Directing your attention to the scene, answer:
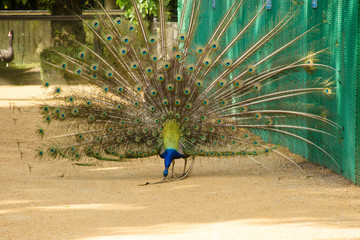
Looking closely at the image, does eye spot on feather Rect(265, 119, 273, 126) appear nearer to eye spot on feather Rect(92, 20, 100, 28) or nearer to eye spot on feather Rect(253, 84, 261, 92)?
eye spot on feather Rect(253, 84, 261, 92)

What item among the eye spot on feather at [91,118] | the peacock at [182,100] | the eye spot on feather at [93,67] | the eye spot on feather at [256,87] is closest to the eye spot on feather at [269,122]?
the peacock at [182,100]

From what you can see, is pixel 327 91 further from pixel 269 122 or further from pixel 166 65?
pixel 166 65

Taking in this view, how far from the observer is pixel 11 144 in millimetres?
11258

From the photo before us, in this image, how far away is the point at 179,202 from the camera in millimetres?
6754

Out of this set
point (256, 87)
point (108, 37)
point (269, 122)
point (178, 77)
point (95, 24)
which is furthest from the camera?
point (95, 24)

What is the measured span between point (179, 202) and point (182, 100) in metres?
1.62

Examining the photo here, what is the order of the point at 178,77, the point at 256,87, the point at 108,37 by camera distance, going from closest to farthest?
the point at 178,77 → the point at 256,87 → the point at 108,37

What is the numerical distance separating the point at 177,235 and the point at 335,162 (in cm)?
340

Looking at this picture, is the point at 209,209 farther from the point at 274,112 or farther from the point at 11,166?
the point at 11,166

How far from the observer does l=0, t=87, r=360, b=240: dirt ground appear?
5.52 m

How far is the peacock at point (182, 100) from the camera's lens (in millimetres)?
7855

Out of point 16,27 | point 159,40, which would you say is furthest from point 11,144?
point 16,27

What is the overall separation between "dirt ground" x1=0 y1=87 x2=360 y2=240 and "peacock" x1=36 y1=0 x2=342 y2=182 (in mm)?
420

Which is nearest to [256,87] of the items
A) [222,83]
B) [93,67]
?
[222,83]
